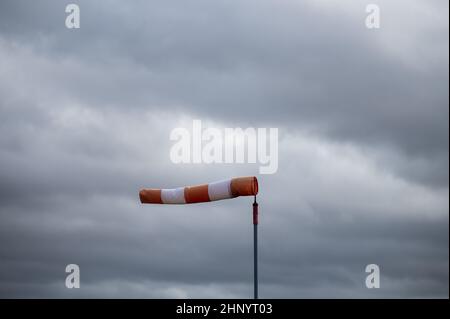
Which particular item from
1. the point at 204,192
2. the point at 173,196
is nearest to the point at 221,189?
the point at 204,192

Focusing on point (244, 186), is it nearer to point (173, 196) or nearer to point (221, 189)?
point (221, 189)

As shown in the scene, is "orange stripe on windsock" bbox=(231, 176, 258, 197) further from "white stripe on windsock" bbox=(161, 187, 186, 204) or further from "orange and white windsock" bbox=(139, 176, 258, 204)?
"white stripe on windsock" bbox=(161, 187, 186, 204)

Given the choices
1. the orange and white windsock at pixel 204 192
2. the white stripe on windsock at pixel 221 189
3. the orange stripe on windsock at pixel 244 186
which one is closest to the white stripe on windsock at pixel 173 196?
the orange and white windsock at pixel 204 192

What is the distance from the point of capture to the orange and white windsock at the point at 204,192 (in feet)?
129

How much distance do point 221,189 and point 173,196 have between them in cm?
365

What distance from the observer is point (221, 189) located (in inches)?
1577

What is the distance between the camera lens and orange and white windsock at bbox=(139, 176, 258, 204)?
1548 inches

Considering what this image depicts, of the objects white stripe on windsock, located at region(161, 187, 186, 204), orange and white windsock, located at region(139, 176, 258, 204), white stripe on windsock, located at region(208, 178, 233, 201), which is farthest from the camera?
white stripe on windsock, located at region(161, 187, 186, 204)

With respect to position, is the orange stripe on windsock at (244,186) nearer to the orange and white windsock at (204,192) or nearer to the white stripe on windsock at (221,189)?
the orange and white windsock at (204,192)

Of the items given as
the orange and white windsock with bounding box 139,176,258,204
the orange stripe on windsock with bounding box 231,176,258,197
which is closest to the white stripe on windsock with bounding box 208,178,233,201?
the orange and white windsock with bounding box 139,176,258,204
